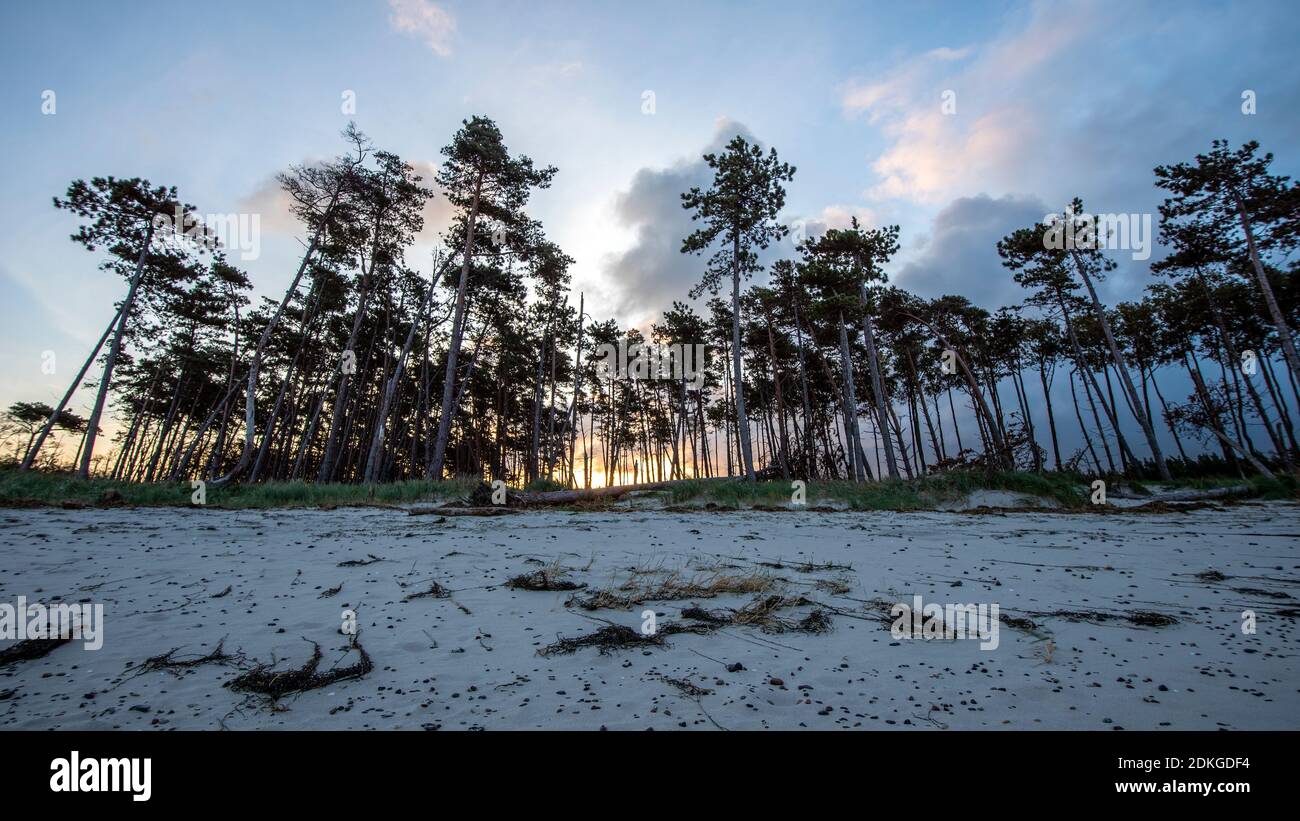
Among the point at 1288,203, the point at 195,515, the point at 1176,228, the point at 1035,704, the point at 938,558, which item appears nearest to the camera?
the point at 1035,704

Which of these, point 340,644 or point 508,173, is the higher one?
point 508,173

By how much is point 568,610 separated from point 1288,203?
29.9 m

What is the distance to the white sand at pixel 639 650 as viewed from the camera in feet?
7.50

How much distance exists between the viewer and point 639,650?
3.12m

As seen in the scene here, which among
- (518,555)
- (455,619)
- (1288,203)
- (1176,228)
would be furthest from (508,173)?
(1288,203)

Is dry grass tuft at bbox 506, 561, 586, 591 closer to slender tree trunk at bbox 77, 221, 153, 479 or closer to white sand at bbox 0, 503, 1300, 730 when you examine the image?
white sand at bbox 0, 503, 1300, 730

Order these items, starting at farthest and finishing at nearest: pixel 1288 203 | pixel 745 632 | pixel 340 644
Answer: pixel 1288 203, pixel 745 632, pixel 340 644

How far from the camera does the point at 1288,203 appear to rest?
17688mm

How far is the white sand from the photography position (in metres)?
2.29

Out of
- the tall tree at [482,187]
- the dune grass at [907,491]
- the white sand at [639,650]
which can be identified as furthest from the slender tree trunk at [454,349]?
the white sand at [639,650]

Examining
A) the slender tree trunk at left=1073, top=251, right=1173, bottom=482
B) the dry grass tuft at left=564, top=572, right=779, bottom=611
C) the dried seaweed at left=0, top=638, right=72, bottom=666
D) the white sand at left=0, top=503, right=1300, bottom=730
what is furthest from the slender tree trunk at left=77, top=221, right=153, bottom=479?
the slender tree trunk at left=1073, top=251, right=1173, bottom=482

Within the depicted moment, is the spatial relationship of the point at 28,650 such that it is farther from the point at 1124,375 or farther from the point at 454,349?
the point at 1124,375

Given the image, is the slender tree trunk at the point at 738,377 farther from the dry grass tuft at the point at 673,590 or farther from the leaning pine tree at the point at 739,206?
the dry grass tuft at the point at 673,590
